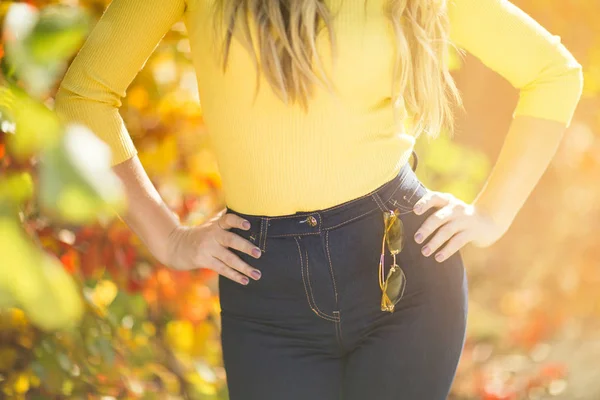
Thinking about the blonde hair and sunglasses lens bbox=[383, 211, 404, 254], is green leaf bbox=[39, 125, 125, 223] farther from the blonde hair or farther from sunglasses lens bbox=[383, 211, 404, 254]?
sunglasses lens bbox=[383, 211, 404, 254]

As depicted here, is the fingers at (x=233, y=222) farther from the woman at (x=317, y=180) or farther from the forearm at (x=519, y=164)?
the forearm at (x=519, y=164)

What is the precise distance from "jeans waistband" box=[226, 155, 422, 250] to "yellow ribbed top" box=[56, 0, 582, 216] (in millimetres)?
15

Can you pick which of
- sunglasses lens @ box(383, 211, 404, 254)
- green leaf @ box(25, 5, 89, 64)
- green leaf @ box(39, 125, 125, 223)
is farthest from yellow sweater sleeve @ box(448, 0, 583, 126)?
green leaf @ box(39, 125, 125, 223)

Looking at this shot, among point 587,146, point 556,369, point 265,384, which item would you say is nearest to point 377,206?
point 265,384

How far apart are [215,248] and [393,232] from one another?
13.1 inches

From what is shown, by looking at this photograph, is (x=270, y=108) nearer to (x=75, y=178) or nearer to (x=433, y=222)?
(x=433, y=222)

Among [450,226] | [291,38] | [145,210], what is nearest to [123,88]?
[145,210]

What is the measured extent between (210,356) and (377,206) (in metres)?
1.00

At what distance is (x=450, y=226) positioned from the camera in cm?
149

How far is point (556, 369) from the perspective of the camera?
11.3ft

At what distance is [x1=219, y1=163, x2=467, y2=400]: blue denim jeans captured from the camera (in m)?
1.33

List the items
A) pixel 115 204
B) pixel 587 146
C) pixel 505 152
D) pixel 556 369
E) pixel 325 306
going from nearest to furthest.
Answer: pixel 115 204, pixel 325 306, pixel 505 152, pixel 556 369, pixel 587 146

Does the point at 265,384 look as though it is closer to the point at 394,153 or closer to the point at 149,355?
the point at 394,153

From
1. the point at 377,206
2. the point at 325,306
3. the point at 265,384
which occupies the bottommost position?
the point at 265,384
